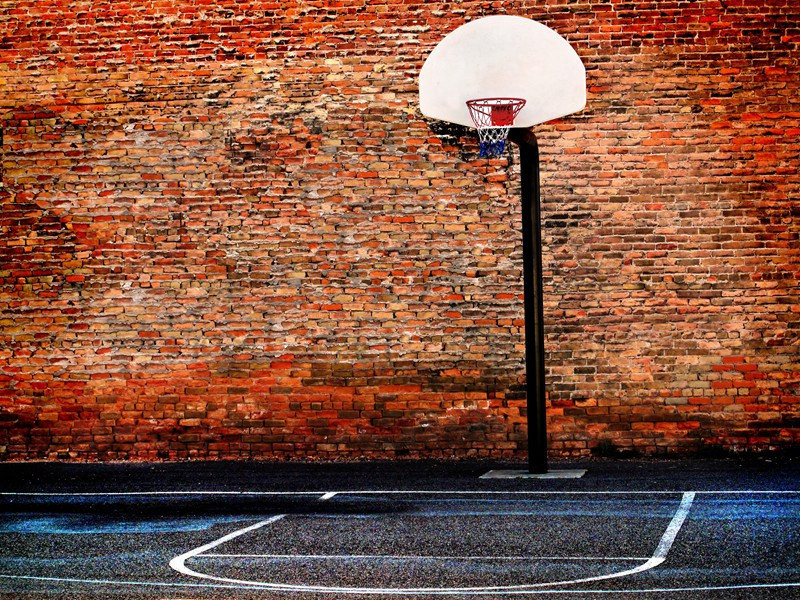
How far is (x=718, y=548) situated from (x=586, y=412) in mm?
4338

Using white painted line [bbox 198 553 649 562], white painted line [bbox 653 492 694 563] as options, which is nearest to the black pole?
white painted line [bbox 653 492 694 563]

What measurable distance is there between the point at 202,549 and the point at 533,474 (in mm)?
3585

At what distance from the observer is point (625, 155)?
9.83m

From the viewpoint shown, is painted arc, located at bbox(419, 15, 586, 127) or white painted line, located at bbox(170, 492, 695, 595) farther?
painted arc, located at bbox(419, 15, 586, 127)

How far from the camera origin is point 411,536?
6.13 metres

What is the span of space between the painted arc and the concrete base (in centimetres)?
310

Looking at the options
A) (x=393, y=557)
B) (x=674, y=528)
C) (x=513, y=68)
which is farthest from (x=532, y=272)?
(x=393, y=557)

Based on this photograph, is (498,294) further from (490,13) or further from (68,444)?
(68,444)

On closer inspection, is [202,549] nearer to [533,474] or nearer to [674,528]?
[674,528]

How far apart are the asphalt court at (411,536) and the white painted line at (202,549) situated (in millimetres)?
17

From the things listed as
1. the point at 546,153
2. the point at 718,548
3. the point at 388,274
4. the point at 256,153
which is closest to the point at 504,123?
the point at 546,153

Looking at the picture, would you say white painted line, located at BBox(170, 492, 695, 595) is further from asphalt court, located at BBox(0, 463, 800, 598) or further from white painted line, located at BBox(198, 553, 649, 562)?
white painted line, located at BBox(198, 553, 649, 562)

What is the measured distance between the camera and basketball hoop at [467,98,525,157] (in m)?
8.07

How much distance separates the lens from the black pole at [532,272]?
821 cm
